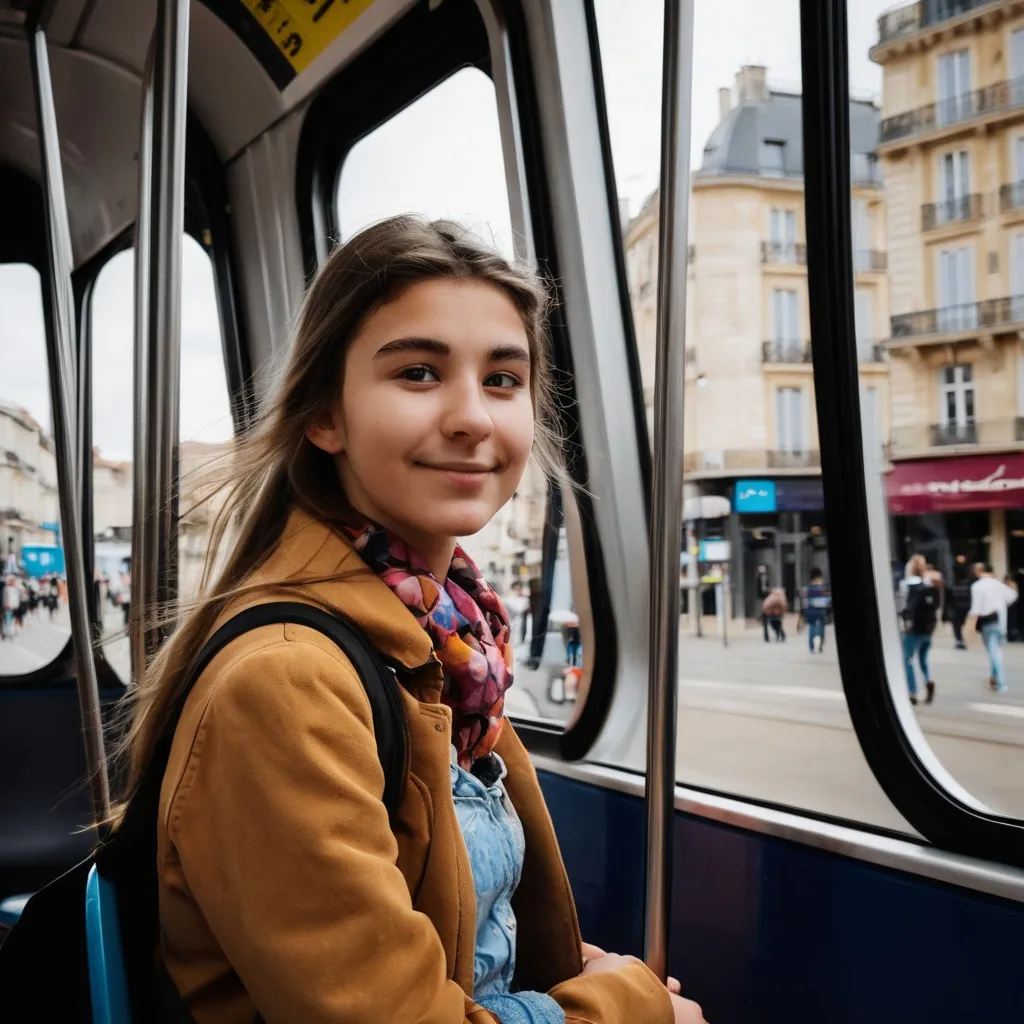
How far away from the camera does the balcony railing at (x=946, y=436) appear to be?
1620 millimetres

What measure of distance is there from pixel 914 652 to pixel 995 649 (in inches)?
4.9

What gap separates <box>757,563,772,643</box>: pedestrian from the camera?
206 centimetres

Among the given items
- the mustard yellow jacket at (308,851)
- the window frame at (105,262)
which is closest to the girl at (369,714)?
the mustard yellow jacket at (308,851)

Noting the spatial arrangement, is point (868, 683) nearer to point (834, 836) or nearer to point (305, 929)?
point (834, 836)

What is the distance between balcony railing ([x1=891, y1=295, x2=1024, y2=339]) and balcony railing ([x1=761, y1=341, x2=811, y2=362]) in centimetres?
16

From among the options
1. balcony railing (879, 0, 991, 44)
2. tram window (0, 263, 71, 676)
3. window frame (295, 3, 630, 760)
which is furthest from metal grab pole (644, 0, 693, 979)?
tram window (0, 263, 71, 676)

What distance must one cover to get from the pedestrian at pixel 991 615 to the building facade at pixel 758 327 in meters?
0.26

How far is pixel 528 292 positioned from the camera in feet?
3.67

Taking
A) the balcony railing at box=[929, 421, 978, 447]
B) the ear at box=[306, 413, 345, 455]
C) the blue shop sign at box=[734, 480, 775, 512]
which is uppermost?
the balcony railing at box=[929, 421, 978, 447]

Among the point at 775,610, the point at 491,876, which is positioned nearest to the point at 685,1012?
the point at 491,876

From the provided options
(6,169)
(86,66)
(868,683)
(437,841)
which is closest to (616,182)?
(868,683)

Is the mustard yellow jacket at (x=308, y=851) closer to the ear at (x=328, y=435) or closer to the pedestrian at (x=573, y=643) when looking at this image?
the ear at (x=328, y=435)

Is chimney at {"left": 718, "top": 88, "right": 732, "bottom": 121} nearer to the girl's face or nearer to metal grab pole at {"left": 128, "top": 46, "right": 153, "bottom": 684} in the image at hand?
metal grab pole at {"left": 128, "top": 46, "right": 153, "bottom": 684}

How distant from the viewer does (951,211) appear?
5.42ft
